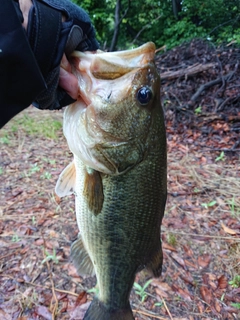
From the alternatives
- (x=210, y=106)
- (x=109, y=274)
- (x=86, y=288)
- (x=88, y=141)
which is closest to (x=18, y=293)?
(x=86, y=288)

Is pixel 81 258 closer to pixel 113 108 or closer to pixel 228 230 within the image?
pixel 113 108

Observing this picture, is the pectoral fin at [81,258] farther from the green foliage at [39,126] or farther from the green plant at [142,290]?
the green foliage at [39,126]

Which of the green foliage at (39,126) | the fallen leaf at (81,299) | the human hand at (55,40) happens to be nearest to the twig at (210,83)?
the green foliage at (39,126)

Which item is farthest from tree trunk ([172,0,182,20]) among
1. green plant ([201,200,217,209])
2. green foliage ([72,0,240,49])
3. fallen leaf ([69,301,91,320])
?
fallen leaf ([69,301,91,320])

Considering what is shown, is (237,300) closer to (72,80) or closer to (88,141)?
(88,141)

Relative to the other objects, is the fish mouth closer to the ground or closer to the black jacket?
the black jacket

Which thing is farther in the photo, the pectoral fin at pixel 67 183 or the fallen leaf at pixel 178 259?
the fallen leaf at pixel 178 259
